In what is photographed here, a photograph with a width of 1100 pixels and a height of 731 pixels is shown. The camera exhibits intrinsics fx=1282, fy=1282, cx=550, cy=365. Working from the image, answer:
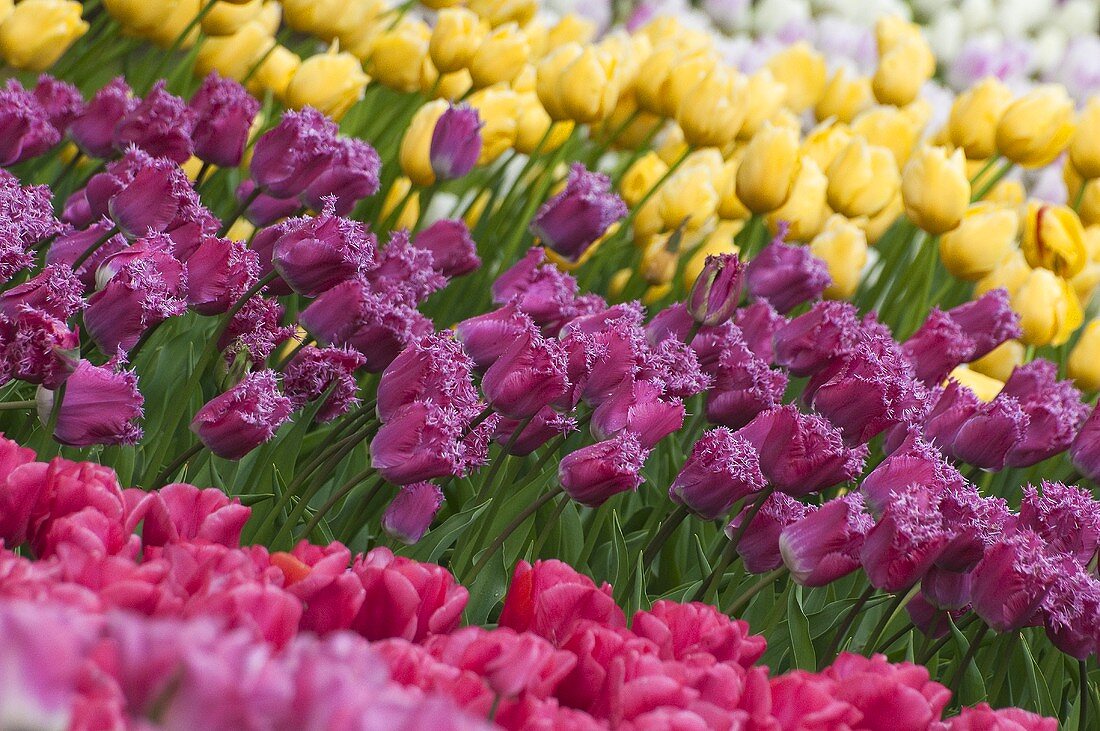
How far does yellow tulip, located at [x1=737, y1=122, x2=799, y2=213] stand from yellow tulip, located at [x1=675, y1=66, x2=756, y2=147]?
10cm

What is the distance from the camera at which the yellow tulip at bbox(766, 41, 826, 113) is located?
333cm

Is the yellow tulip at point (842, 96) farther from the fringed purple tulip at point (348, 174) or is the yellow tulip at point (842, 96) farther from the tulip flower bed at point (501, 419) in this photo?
the fringed purple tulip at point (348, 174)

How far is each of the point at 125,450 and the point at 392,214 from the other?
1121 millimetres

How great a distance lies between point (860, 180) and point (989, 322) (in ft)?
1.79

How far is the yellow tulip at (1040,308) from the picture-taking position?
241cm

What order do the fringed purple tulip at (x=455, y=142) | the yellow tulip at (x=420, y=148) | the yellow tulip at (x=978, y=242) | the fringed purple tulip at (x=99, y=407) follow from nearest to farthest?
the fringed purple tulip at (x=99, y=407) < the fringed purple tulip at (x=455, y=142) < the yellow tulip at (x=420, y=148) < the yellow tulip at (x=978, y=242)

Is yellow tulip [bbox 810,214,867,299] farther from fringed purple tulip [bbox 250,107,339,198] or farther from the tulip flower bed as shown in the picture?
fringed purple tulip [bbox 250,107,339,198]

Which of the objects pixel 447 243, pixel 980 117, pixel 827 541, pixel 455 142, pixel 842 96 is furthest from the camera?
pixel 842 96

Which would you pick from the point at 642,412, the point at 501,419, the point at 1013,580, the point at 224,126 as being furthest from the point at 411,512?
the point at 224,126

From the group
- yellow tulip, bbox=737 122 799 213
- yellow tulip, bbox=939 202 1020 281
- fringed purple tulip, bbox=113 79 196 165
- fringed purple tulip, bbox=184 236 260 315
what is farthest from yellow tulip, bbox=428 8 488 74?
fringed purple tulip, bbox=184 236 260 315

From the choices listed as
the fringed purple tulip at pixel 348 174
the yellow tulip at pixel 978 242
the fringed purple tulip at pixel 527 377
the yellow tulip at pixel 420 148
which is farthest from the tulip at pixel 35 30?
the yellow tulip at pixel 978 242

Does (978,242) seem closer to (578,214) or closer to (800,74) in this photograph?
(578,214)

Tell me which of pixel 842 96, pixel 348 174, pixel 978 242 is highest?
pixel 842 96

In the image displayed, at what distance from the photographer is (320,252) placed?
1.36 metres
